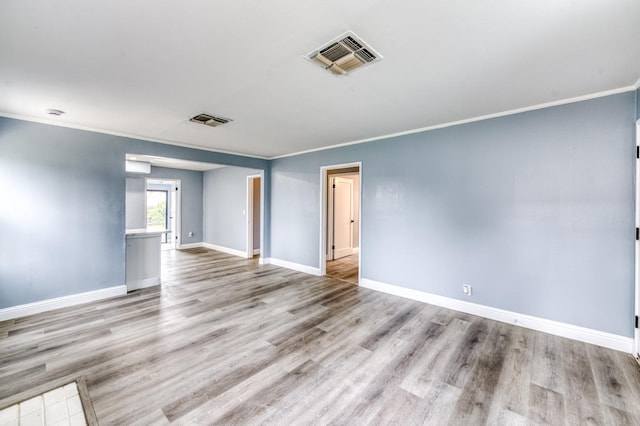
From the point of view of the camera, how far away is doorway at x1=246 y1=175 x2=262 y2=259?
6996 millimetres

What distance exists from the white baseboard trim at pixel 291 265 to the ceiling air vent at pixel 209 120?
10.5ft

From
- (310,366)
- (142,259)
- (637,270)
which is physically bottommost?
(310,366)

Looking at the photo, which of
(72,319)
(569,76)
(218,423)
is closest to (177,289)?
(72,319)

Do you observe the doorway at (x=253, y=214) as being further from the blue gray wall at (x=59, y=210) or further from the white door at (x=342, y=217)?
the blue gray wall at (x=59, y=210)

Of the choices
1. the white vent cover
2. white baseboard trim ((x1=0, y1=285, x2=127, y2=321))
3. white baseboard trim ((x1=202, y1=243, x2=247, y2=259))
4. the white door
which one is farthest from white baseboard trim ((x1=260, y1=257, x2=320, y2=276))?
the white vent cover

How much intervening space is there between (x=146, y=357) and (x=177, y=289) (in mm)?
2101

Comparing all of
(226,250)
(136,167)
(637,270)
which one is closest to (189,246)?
(226,250)

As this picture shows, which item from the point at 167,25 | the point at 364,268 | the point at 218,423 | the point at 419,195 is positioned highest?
the point at 167,25

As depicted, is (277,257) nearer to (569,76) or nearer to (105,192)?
(105,192)

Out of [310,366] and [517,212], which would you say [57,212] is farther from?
[517,212]

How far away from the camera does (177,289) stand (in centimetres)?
433

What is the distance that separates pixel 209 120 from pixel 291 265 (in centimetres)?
345

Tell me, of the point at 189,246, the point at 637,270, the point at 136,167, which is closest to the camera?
the point at 637,270

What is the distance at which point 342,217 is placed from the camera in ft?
23.2
